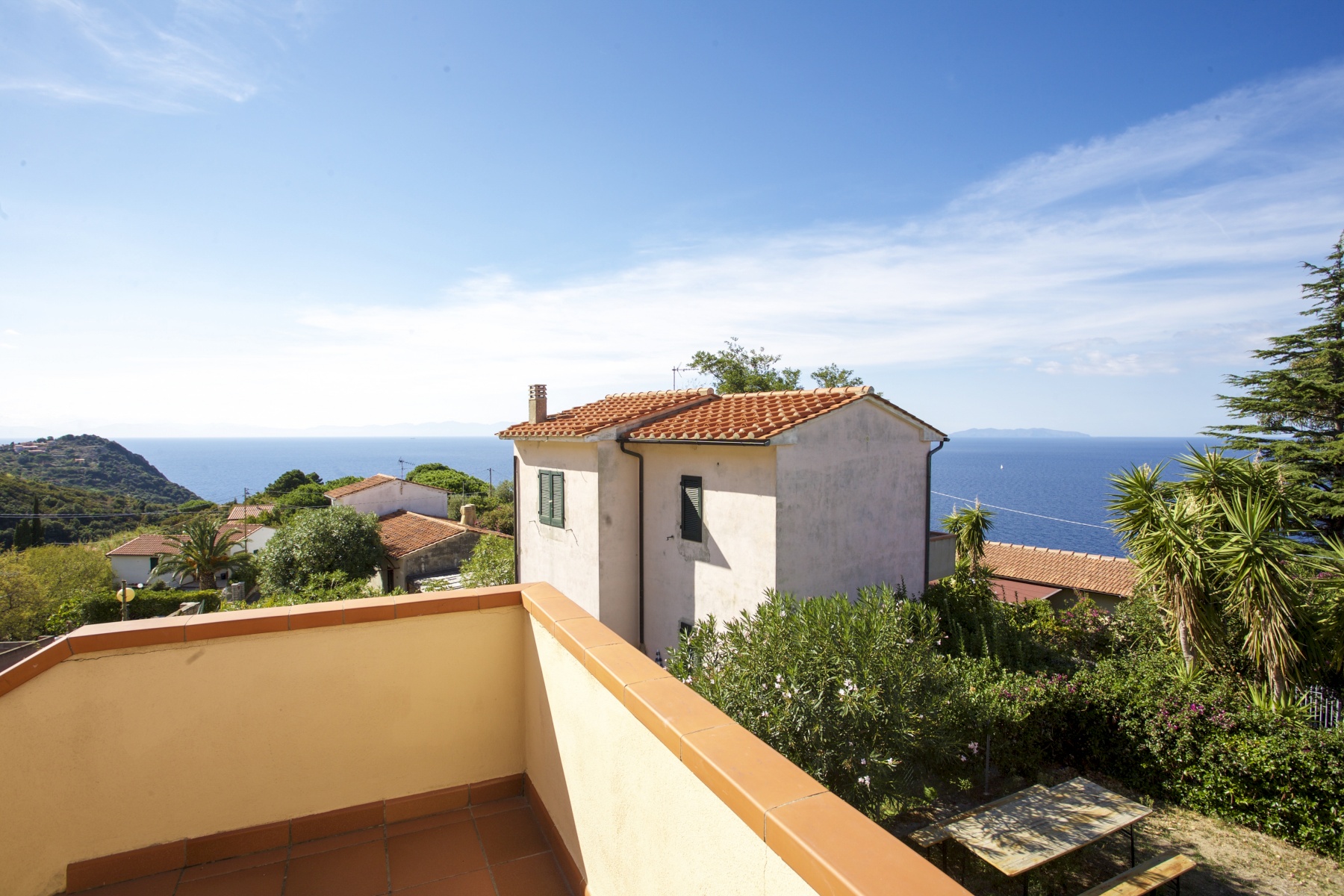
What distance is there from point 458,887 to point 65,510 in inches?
2710

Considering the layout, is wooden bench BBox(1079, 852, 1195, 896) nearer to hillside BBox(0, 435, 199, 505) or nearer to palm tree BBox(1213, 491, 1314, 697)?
palm tree BBox(1213, 491, 1314, 697)

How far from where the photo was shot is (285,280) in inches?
740

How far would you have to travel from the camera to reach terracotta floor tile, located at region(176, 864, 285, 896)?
3121mm

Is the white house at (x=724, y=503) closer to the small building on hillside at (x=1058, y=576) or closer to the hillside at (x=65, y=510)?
the small building on hillside at (x=1058, y=576)

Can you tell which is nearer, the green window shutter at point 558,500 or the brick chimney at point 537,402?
the green window shutter at point 558,500

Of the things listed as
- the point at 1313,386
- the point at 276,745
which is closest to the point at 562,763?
the point at 276,745

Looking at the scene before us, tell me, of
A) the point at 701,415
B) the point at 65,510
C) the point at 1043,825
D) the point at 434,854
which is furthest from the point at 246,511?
the point at 1043,825

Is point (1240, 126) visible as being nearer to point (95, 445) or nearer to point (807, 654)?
point (807, 654)

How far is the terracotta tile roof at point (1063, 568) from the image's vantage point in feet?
82.0

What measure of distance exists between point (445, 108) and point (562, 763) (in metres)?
12.6

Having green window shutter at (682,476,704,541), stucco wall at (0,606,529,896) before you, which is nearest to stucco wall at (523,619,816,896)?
stucco wall at (0,606,529,896)

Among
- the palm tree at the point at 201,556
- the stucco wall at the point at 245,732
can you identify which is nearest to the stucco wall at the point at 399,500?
the palm tree at the point at 201,556

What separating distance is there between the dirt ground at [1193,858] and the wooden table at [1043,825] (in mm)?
523

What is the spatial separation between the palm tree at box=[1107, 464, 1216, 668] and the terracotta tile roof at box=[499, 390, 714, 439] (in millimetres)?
Answer: 8441
